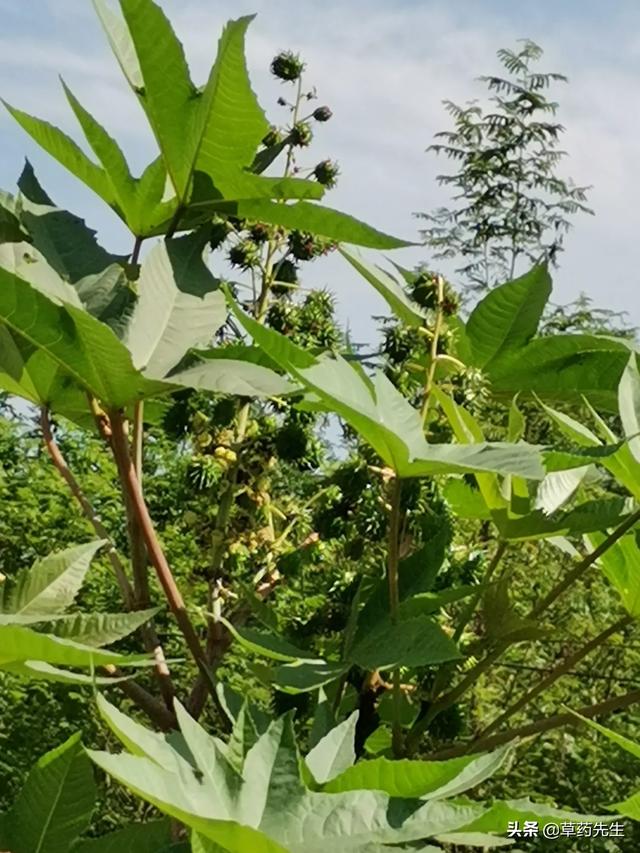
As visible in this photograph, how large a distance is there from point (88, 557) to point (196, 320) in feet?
0.63

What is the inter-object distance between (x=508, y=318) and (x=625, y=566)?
231mm

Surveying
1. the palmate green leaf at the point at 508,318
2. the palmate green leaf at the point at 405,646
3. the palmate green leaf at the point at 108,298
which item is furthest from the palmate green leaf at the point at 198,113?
the palmate green leaf at the point at 405,646

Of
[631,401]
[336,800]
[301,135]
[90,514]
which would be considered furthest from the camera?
[301,135]

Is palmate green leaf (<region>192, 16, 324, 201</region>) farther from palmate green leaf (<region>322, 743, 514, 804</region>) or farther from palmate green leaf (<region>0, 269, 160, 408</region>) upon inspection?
palmate green leaf (<region>322, 743, 514, 804</region>)

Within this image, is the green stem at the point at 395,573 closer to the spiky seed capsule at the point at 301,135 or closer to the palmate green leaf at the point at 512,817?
the palmate green leaf at the point at 512,817

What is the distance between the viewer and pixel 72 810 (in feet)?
2.41

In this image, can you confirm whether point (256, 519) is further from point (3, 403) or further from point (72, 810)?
point (3, 403)

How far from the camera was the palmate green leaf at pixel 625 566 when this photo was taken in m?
0.94

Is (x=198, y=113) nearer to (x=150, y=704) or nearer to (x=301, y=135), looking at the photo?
(x=301, y=135)

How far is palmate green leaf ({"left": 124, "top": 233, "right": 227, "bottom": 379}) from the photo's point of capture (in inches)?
32.7

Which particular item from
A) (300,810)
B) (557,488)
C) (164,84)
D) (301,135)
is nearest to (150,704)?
(300,810)

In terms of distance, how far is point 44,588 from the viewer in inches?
31.7

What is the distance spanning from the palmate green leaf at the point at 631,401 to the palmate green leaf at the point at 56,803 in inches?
16.7

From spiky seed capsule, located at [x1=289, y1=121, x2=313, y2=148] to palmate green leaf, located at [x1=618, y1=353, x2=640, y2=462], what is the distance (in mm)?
458
